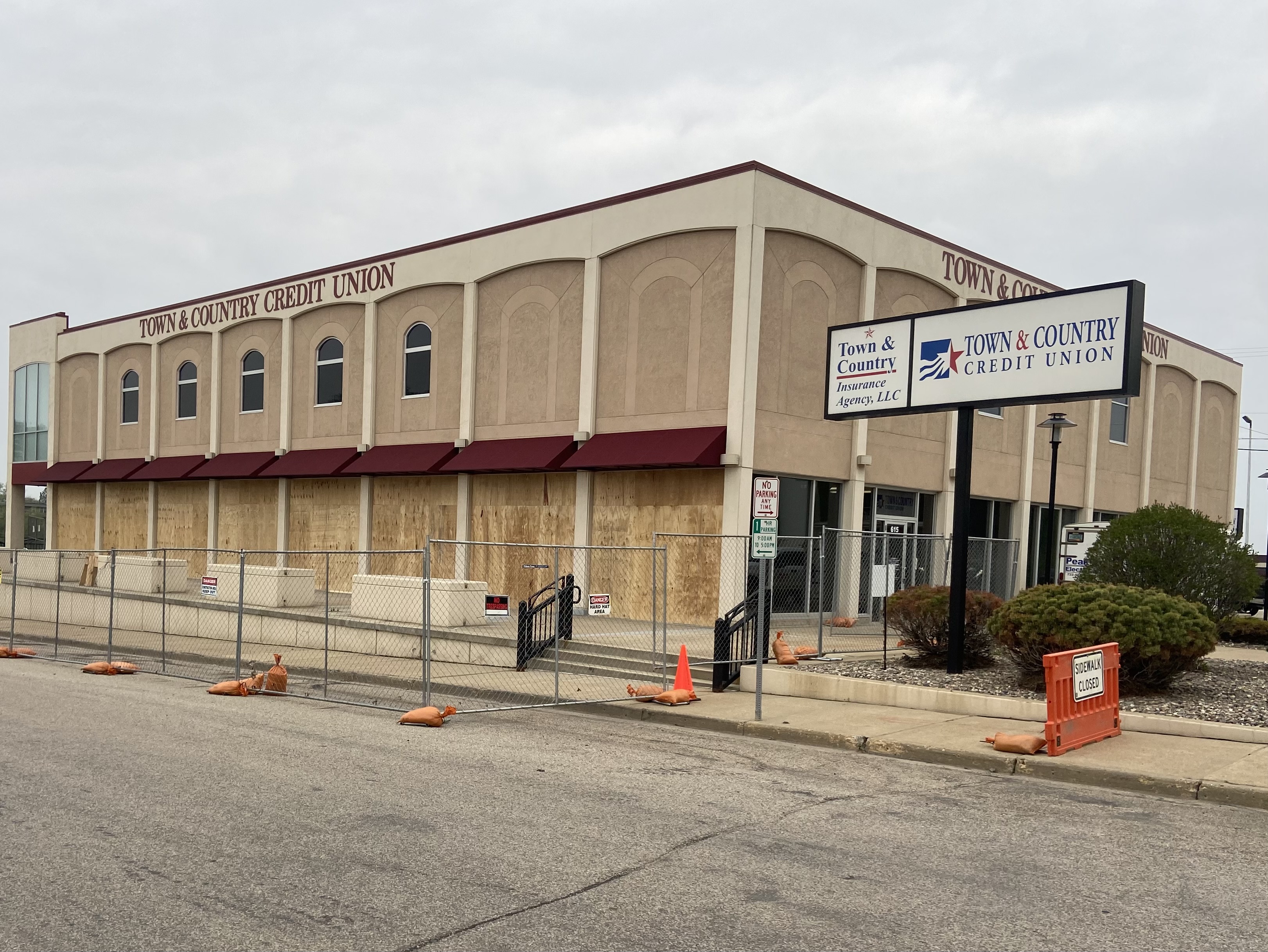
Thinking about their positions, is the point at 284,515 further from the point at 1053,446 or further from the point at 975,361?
the point at 975,361

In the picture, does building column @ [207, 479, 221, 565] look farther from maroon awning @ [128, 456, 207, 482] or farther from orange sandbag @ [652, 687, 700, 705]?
orange sandbag @ [652, 687, 700, 705]

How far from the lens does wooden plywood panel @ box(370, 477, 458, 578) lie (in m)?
26.8

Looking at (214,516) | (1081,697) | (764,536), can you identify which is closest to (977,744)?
(1081,697)

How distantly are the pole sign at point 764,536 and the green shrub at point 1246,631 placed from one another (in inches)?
528

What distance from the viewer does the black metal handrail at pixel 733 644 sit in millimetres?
15234

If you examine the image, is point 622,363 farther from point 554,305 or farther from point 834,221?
point 834,221

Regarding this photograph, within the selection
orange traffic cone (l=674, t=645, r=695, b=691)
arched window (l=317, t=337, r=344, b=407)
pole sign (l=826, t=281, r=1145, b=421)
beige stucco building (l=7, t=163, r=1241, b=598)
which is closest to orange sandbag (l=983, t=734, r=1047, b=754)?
pole sign (l=826, t=281, r=1145, b=421)

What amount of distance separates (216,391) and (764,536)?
83.0 ft

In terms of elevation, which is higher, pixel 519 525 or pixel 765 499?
pixel 765 499

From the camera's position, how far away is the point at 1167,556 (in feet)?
54.4

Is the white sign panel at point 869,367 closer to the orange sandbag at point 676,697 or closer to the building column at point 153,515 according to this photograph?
the orange sandbag at point 676,697

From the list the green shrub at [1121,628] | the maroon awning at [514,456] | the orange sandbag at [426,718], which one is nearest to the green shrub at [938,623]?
the green shrub at [1121,628]

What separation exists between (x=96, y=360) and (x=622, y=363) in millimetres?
24389

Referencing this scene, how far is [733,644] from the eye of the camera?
634 inches
